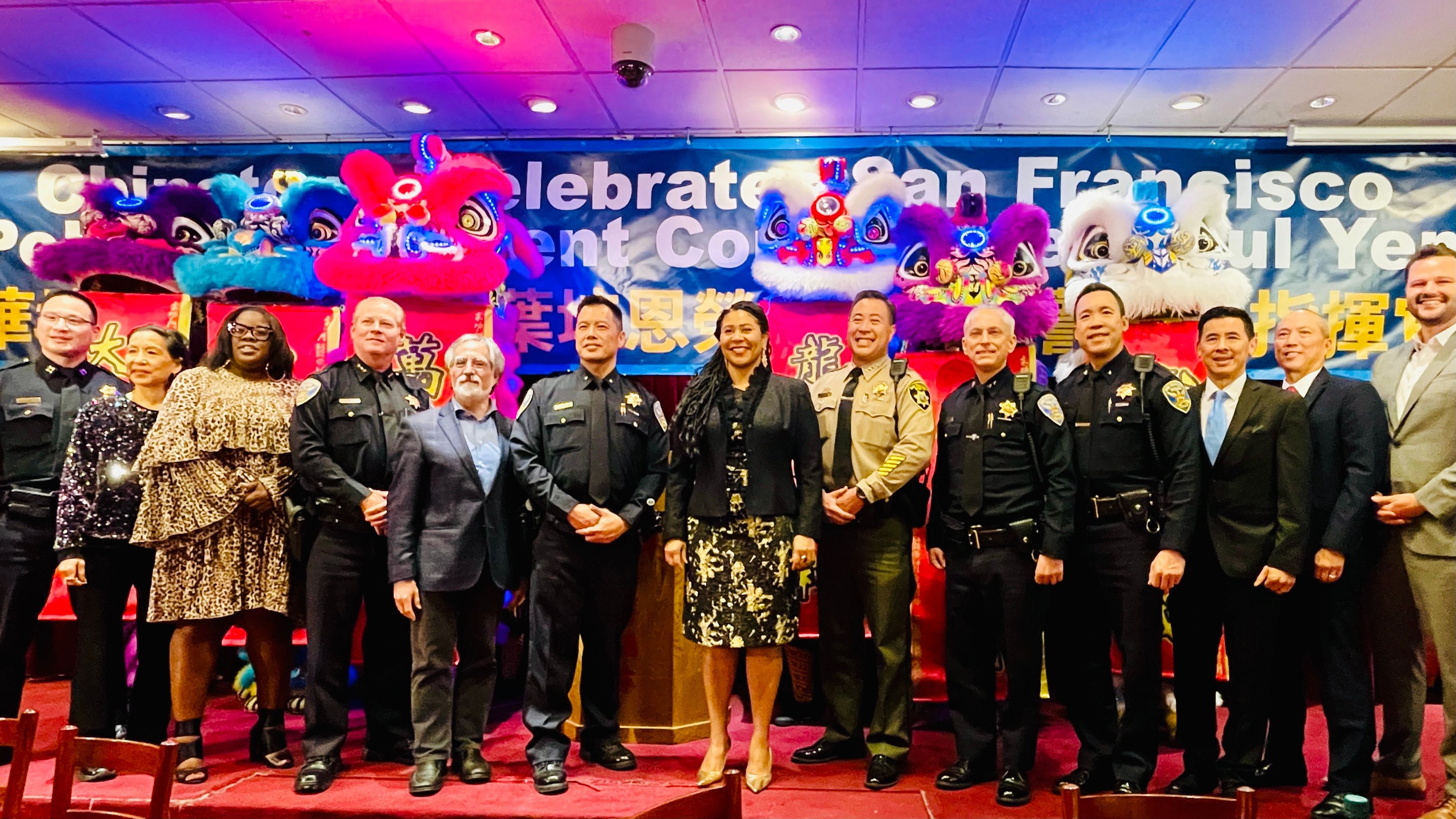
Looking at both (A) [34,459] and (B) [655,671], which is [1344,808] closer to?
(B) [655,671]

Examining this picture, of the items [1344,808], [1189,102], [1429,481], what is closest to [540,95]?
[1189,102]

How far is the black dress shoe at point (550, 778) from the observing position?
3244mm

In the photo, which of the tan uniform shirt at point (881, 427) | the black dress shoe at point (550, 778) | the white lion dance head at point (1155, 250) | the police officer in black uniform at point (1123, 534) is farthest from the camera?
the white lion dance head at point (1155, 250)

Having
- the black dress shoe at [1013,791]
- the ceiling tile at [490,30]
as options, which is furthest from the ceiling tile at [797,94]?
the black dress shoe at [1013,791]

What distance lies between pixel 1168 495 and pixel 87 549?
429cm

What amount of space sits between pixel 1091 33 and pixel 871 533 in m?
2.82

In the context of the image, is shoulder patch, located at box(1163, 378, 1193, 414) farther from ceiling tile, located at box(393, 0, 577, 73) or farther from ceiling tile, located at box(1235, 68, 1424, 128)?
ceiling tile, located at box(393, 0, 577, 73)

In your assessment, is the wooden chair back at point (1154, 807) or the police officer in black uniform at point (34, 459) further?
the police officer in black uniform at point (34, 459)

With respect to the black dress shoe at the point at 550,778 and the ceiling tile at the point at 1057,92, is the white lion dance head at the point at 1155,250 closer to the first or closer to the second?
the ceiling tile at the point at 1057,92

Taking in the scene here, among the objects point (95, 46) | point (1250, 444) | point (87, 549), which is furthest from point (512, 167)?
point (1250, 444)

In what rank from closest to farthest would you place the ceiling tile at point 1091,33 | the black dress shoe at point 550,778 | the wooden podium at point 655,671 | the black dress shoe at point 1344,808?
1. the black dress shoe at point 1344,808
2. the black dress shoe at point 550,778
3. the wooden podium at point 655,671
4. the ceiling tile at point 1091,33

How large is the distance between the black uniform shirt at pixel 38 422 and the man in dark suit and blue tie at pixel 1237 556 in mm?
4598

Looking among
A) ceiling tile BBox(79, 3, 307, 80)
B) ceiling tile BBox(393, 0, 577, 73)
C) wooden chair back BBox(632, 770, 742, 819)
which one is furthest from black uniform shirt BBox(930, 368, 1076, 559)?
ceiling tile BBox(79, 3, 307, 80)

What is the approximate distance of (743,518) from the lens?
129 inches
